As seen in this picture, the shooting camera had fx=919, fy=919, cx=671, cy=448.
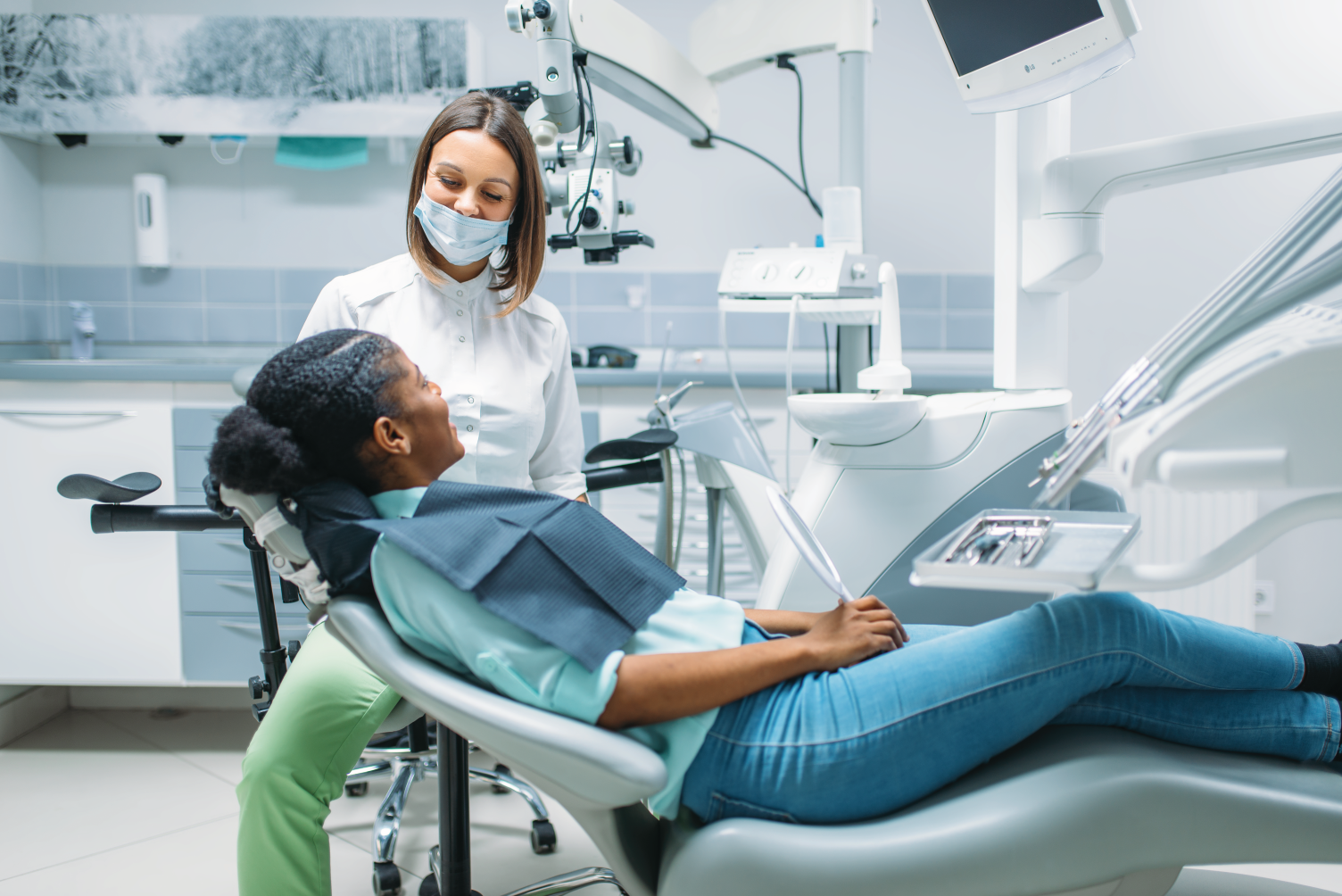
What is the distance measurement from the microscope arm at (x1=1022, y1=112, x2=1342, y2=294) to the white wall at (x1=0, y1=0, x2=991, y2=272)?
50.0 inches

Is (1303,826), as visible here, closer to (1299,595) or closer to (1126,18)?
(1126,18)

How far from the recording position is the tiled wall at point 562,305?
9.02 feet

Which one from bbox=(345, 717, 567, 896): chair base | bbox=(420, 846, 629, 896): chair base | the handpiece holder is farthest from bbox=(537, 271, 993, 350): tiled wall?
bbox=(420, 846, 629, 896): chair base

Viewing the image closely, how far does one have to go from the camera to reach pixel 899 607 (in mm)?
1538

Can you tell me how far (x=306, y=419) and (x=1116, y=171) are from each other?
49.4 inches

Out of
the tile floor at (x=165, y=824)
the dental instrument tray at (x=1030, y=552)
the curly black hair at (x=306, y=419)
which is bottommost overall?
the tile floor at (x=165, y=824)

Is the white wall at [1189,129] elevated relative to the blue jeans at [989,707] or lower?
elevated

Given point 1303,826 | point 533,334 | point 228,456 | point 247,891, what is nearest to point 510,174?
point 533,334

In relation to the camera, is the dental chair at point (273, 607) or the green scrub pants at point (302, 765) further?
the green scrub pants at point (302, 765)

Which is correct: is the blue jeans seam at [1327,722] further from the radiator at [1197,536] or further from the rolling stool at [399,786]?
the radiator at [1197,536]

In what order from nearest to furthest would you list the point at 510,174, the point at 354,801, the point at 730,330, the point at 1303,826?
1. the point at 1303,826
2. the point at 510,174
3. the point at 354,801
4. the point at 730,330

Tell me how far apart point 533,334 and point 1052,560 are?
0.89 meters

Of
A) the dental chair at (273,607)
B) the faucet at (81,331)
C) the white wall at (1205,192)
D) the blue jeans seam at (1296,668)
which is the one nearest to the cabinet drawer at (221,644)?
the dental chair at (273,607)

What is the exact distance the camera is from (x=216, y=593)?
2213mm
